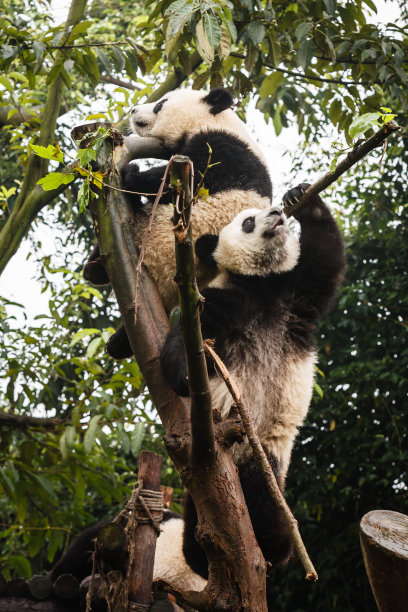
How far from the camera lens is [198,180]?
3451mm

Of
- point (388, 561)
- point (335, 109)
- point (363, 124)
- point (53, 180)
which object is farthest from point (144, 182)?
point (388, 561)

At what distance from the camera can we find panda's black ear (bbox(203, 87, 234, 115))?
3.93m

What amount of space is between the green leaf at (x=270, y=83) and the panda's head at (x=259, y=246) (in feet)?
3.88

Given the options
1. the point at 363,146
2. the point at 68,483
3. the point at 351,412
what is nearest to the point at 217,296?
the point at 363,146

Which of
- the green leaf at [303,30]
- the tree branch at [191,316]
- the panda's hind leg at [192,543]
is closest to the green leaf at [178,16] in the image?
the green leaf at [303,30]

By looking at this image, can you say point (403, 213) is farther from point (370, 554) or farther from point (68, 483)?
point (370, 554)

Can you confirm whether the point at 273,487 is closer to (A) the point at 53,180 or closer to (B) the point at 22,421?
(A) the point at 53,180

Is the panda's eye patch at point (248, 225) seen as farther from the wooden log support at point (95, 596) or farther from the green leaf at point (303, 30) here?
the wooden log support at point (95, 596)

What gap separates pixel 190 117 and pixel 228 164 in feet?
2.10

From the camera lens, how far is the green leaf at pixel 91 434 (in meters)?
3.78

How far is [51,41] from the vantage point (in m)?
3.50

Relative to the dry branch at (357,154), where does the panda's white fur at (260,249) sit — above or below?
above

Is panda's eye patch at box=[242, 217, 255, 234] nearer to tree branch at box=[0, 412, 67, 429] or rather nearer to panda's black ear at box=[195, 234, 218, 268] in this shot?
panda's black ear at box=[195, 234, 218, 268]

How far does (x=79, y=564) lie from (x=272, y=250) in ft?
7.08
